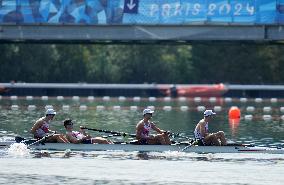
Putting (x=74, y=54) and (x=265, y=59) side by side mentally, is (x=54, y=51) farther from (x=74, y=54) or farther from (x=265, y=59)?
(x=265, y=59)

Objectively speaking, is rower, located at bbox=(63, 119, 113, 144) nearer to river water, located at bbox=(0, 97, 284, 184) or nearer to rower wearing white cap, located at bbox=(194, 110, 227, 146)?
river water, located at bbox=(0, 97, 284, 184)

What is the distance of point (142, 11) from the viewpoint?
75125 mm

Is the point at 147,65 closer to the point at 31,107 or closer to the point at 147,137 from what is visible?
the point at 31,107

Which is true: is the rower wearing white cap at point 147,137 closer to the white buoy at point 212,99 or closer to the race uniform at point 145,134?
the race uniform at point 145,134

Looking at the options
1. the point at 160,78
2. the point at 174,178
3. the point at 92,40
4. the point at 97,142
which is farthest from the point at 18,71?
the point at 174,178

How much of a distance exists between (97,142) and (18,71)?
66232 mm

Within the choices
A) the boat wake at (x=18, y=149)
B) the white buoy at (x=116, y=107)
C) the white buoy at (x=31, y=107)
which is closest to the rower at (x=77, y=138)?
the boat wake at (x=18, y=149)

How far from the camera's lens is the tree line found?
358ft

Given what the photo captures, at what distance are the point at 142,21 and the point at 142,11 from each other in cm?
86

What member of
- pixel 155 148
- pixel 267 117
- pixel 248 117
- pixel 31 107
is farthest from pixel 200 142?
pixel 31 107

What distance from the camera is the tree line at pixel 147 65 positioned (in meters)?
109

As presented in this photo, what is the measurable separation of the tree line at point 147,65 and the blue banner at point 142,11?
30793 mm

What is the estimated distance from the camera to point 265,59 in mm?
112562

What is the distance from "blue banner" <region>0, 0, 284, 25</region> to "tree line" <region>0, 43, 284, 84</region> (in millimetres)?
30793
